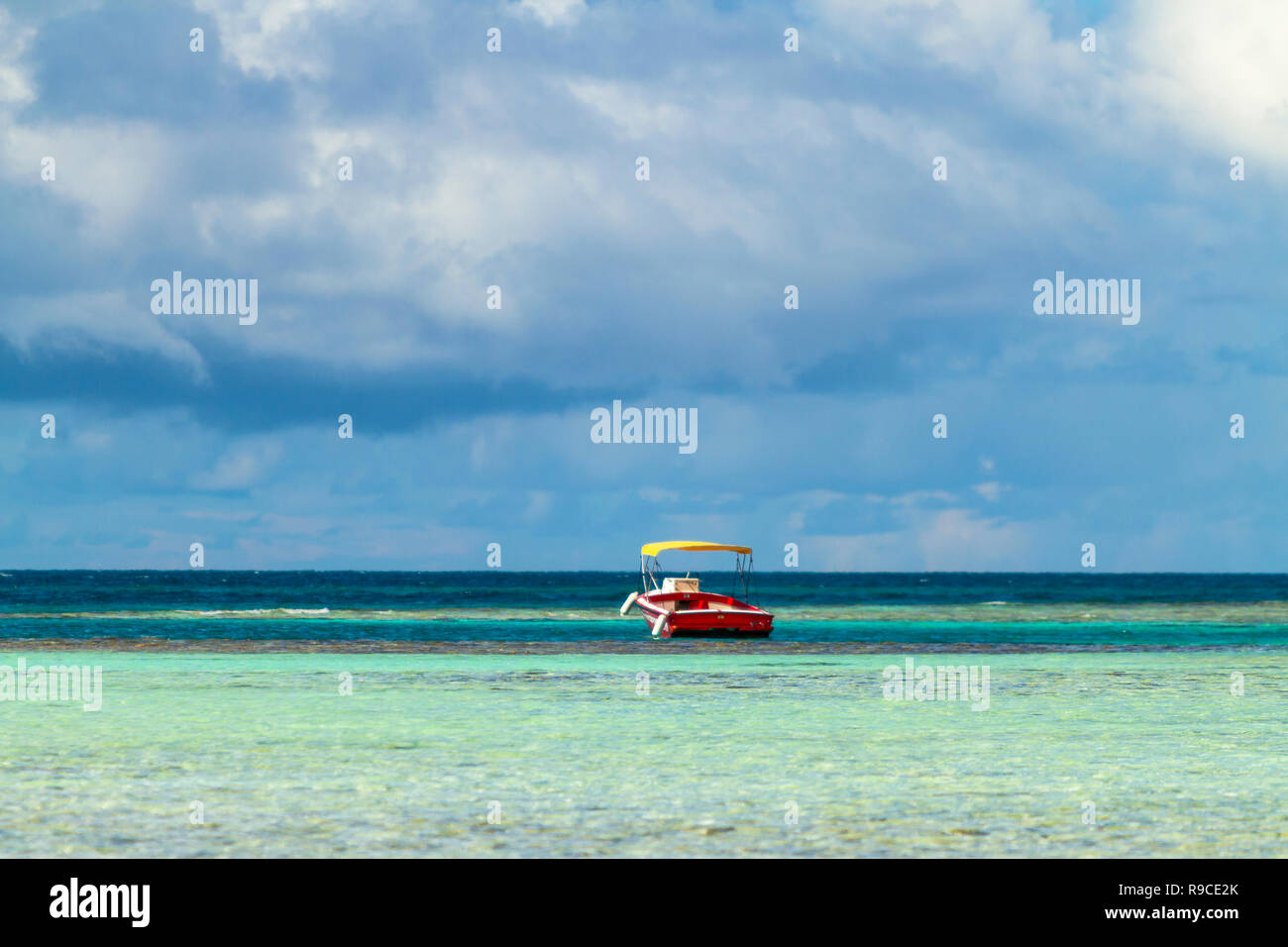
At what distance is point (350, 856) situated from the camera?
36.2 ft

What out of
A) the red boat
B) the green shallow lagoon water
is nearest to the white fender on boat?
the red boat

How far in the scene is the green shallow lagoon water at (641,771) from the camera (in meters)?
11.8

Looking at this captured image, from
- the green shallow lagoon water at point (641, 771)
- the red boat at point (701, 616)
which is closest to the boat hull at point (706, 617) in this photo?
the red boat at point (701, 616)

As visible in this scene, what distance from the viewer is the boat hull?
54844 mm

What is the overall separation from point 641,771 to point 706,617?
38.9 metres

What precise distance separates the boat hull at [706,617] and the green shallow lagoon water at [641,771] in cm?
2459

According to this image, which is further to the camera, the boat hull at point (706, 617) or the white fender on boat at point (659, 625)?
the white fender on boat at point (659, 625)

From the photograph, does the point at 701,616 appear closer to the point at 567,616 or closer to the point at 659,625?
the point at 659,625

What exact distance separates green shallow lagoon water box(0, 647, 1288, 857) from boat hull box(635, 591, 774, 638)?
968 inches

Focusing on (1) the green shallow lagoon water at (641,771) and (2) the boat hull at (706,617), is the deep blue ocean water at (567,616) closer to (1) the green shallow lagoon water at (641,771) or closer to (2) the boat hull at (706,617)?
(2) the boat hull at (706,617)

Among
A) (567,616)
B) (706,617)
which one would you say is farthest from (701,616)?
(567,616)
